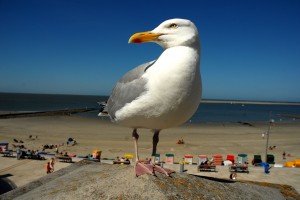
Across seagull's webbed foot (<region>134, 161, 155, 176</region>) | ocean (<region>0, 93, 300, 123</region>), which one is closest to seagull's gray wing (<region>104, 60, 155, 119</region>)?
seagull's webbed foot (<region>134, 161, 155, 176</region>)

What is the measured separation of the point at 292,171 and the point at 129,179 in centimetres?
1406

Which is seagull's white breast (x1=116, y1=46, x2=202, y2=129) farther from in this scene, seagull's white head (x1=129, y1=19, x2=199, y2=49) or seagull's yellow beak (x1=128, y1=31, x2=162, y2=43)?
seagull's yellow beak (x1=128, y1=31, x2=162, y2=43)

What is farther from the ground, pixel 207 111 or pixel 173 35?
pixel 173 35

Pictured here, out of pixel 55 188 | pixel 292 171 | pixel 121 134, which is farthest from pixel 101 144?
pixel 55 188

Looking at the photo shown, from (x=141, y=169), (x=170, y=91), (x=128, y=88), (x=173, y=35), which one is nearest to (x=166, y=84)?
(x=170, y=91)

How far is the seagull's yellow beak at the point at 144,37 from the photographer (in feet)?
11.4

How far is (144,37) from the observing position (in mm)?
3492

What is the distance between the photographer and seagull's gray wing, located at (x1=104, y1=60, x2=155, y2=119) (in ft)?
11.5

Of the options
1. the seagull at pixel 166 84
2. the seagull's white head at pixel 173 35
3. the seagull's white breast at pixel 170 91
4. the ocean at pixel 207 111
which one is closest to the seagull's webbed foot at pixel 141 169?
the seagull at pixel 166 84

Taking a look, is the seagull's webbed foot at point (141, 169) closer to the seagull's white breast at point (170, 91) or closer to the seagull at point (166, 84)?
the seagull at point (166, 84)

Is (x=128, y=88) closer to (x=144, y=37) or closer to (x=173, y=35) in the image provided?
(x=144, y=37)

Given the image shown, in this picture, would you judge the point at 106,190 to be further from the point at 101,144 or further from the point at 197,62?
the point at 101,144

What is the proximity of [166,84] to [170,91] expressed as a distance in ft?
0.33

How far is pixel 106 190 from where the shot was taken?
9.84 ft
